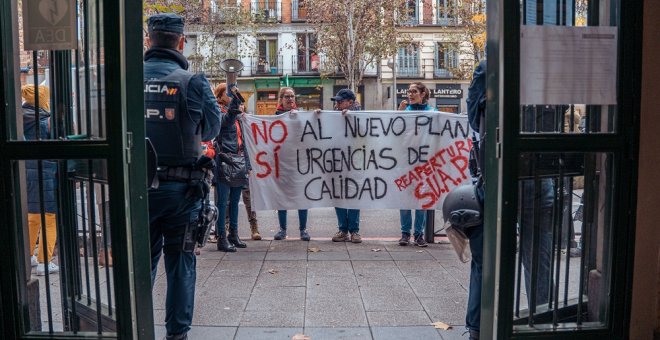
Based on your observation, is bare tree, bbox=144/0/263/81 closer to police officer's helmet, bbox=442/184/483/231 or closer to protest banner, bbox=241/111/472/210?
protest banner, bbox=241/111/472/210

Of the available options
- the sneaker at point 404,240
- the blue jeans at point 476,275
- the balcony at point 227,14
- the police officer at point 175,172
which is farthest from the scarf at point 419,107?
the balcony at point 227,14

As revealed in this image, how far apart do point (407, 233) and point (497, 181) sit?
5186 mm

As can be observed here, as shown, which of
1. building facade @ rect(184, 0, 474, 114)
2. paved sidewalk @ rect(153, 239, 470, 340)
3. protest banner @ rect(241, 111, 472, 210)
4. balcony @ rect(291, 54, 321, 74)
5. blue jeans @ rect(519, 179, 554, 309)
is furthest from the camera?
balcony @ rect(291, 54, 321, 74)

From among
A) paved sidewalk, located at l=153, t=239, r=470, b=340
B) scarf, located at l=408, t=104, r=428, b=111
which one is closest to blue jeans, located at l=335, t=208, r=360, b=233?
paved sidewalk, located at l=153, t=239, r=470, b=340

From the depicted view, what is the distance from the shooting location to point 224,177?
26.3ft

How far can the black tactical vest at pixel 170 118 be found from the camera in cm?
431

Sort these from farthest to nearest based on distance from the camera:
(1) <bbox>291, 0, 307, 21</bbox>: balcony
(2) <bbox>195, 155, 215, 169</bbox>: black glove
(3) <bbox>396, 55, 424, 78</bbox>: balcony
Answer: (1) <bbox>291, 0, 307, 21</bbox>: balcony → (3) <bbox>396, 55, 424, 78</bbox>: balcony → (2) <bbox>195, 155, 215, 169</bbox>: black glove

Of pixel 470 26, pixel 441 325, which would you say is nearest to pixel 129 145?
pixel 441 325

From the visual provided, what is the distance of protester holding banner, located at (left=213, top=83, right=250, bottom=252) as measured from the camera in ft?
26.2

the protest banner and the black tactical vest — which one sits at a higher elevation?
the black tactical vest

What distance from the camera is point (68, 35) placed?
342 centimetres

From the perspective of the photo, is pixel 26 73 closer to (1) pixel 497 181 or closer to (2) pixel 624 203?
(1) pixel 497 181

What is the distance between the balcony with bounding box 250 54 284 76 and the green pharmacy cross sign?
37103 millimetres

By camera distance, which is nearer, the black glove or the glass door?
the glass door
